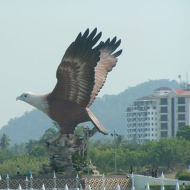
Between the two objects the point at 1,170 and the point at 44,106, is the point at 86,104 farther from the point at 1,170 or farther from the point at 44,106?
the point at 1,170

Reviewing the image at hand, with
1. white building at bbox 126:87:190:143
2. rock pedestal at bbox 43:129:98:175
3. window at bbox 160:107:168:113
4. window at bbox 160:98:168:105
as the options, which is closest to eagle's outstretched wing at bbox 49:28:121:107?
rock pedestal at bbox 43:129:98:175

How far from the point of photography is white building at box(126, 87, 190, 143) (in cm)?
14462

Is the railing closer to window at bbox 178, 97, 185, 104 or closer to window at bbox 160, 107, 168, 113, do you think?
window at bbox 178, 97, 185, 104

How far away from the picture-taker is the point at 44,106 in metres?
49.1

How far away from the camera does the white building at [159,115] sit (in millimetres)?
144625

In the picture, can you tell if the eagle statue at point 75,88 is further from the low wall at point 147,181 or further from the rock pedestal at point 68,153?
the low wall at point 147,181

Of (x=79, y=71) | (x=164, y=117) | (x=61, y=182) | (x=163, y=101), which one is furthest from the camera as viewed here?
(x=164, y=117)

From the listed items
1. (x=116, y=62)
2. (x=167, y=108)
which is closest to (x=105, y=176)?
(x=116, y=62)

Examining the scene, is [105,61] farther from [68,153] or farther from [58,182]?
[58,182]

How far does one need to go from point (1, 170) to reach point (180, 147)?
13765 mm

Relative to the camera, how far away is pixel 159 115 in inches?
5969

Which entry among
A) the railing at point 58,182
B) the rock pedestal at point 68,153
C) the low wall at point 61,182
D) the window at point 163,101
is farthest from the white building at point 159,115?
the railing at point 58,182

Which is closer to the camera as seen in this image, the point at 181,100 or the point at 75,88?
the point at 75,88

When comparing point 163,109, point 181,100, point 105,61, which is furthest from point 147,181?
point 163,109
